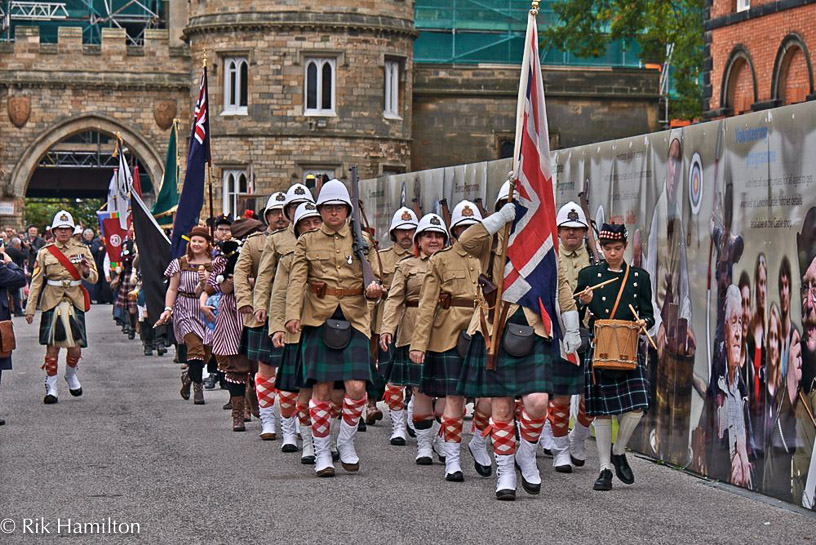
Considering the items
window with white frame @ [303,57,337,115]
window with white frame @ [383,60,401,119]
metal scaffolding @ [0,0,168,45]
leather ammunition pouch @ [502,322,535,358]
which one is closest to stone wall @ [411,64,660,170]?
window with white frame @ [383,60,401,119]

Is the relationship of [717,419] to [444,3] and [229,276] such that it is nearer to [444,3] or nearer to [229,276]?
[229,276]

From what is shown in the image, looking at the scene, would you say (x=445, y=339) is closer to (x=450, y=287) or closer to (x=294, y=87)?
(x=450, y=287)

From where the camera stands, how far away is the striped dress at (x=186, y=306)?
15.9 meters

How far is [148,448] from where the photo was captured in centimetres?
1256

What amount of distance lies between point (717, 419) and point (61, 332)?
770 cm

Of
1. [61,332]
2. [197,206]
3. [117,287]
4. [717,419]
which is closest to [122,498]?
[717,419]

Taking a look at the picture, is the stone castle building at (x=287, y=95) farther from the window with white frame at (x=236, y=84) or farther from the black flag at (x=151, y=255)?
the black flag at (x=151, y=255)

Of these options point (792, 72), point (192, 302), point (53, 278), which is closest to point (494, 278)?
point (192, 302)

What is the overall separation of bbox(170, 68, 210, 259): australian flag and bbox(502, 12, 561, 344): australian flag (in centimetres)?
704

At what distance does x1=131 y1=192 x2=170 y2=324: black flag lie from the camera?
63.7ft

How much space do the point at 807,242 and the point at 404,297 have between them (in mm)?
3602

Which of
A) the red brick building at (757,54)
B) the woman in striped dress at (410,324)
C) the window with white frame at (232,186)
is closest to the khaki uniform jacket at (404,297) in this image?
the woman in striped dress at (410,324)

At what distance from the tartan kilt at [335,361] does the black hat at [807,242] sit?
10.0 ft

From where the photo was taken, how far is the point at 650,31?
46.8 metres
